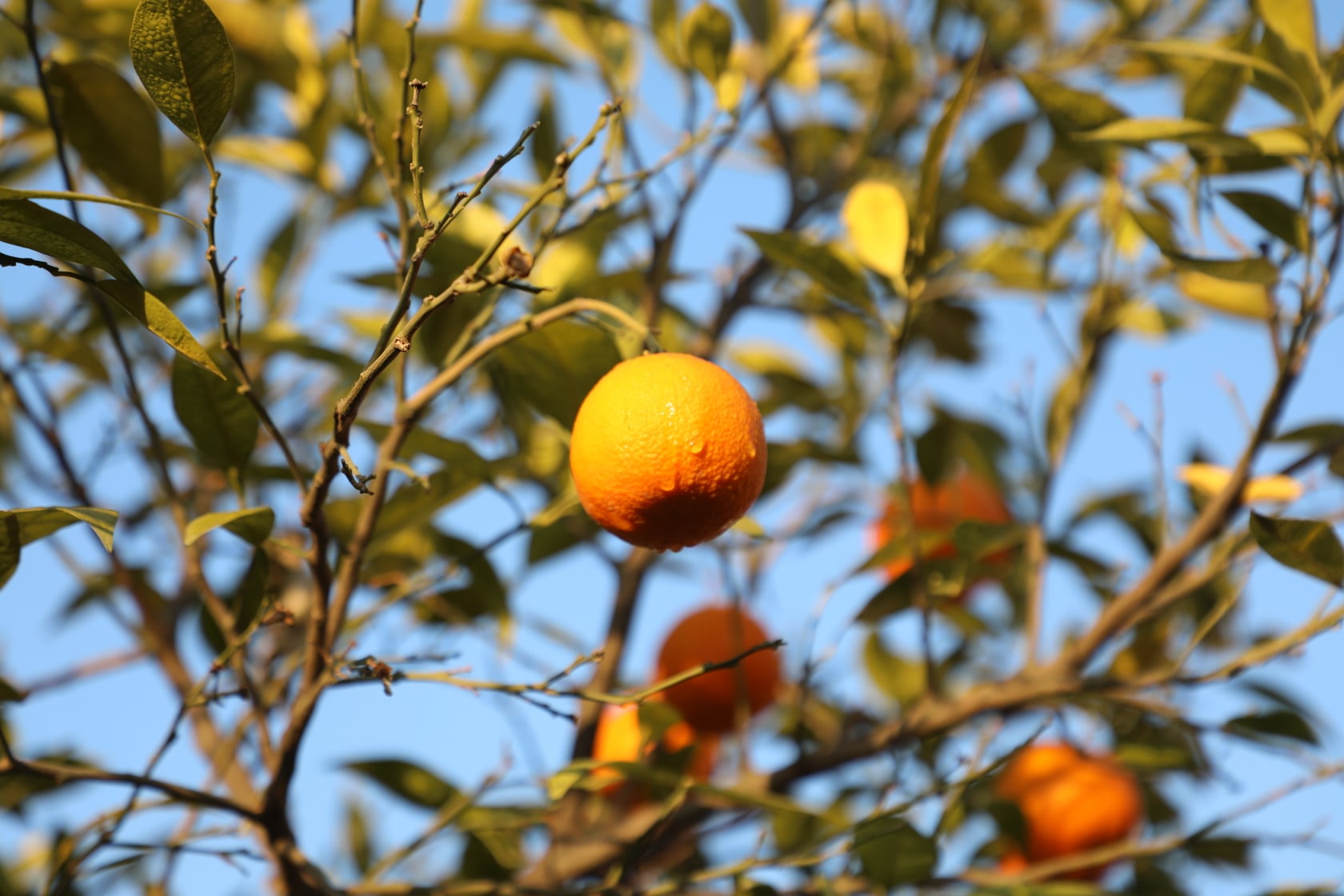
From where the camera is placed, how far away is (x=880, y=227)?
1074mm

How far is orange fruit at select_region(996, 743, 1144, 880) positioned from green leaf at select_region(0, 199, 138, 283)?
108cm

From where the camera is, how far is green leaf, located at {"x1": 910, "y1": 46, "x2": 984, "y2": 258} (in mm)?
932

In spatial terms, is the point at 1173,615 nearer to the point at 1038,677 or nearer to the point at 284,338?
the point at 1038,677

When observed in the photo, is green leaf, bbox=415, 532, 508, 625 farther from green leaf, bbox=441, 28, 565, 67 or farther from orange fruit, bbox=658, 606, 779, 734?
green leaf, bbox=441, 28, 565, 67

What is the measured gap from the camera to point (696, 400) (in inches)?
29.0

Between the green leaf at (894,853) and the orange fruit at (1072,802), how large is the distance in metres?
0.37

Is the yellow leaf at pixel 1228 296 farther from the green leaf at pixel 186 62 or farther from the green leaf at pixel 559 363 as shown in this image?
the green leaf at pixel 186 62

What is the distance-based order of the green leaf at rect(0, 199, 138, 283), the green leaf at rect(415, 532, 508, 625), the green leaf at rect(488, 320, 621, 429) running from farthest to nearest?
the green leaf at rect(415, 532, 508, 625)
the green leaf at rect(488, 320, 621, 429)
the green leaf at rect(0, 199, 138, 283)

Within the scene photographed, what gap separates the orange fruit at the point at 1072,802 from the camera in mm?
1380

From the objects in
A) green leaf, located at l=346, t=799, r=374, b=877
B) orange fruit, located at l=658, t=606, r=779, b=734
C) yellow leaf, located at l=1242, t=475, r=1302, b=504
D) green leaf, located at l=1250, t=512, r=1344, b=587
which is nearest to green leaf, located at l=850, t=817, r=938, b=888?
orange fruit, located at l=658, t=606, r=779, b=734

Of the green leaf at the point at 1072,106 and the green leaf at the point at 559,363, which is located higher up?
the green leaf at the point at 1072,106

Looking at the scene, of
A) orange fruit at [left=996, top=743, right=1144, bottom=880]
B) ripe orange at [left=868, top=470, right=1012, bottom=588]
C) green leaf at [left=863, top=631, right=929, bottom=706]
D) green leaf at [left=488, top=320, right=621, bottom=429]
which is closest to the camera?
green leaf at [left=488, top=320, right=621, bottom=429]

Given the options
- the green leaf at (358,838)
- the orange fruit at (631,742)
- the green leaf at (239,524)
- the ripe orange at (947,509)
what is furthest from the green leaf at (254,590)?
the green leaf at (358,838)

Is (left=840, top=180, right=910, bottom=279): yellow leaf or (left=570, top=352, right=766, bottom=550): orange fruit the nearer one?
(left=570, top=352, right=766, bottom=550): orange fruit
